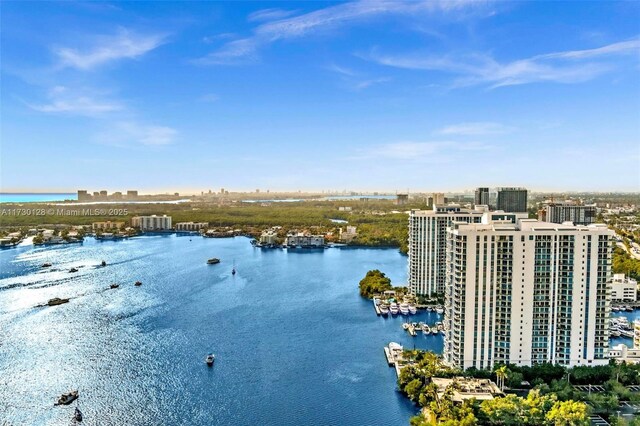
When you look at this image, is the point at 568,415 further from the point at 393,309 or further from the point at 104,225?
the point at 104,225

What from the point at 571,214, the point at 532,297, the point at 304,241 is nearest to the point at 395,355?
the point at 532,297

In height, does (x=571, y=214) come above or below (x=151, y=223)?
above

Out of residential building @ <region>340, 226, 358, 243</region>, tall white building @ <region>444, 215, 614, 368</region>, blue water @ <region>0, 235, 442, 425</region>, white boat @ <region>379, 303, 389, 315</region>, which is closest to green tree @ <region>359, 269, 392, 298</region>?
blue water @ <region>0, 235, 442, 425</region>

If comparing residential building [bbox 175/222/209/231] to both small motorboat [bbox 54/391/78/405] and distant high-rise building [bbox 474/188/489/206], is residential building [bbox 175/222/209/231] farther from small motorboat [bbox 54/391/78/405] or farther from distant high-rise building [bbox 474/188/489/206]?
small motorboat [bbox 54/391/78/405]

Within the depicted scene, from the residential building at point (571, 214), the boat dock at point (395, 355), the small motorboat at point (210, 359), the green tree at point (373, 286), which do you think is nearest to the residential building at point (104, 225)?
the green tree at point (373, 286)

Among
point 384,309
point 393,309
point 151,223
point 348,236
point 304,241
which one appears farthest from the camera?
point 151,223
